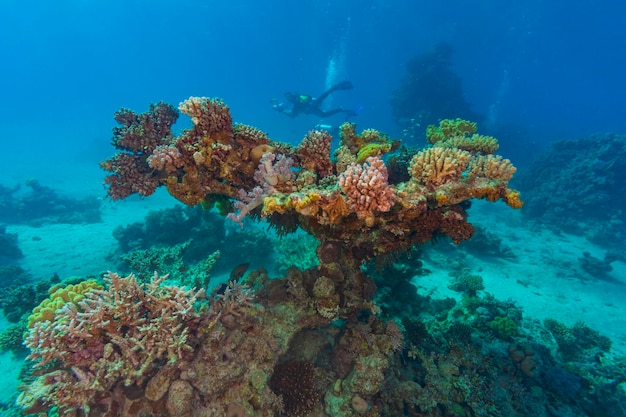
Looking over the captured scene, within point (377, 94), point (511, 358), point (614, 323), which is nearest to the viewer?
point (511, 358)

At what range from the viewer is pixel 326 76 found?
103688 millimetres

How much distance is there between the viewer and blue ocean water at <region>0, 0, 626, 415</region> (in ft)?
67.9

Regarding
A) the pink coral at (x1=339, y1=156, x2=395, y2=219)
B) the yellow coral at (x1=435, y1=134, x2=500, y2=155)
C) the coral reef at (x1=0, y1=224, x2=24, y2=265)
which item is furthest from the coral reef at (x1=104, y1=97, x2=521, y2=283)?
the coral reef at (x1=0, y1=224, x2=24, y2=265)

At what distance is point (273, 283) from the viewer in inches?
219

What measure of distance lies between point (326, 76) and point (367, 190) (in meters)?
111

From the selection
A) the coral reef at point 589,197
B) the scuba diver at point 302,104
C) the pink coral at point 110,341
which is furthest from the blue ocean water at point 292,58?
the pink coral at point 110,341

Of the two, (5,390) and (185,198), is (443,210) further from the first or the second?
(5,390)

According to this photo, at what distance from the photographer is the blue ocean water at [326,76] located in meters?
20.7

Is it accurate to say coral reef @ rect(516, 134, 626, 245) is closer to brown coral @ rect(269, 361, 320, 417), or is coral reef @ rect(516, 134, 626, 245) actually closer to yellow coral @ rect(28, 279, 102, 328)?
brown coral @ rect(269, 361, 320, 417)

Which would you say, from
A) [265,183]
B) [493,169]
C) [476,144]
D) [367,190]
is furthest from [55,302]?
[476,144]

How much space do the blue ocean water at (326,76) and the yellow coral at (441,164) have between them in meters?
5.26

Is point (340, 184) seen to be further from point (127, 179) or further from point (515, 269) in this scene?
point (515, 269)

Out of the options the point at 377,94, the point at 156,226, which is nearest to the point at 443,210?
the point at 156,226

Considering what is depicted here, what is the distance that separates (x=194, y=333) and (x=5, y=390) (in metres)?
6.91
